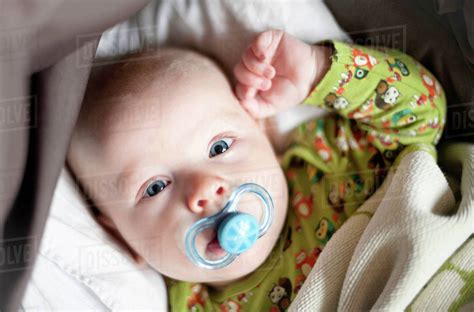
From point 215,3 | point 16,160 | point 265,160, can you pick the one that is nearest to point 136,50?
point 215,3

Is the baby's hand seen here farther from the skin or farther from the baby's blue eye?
the baby's blue eye

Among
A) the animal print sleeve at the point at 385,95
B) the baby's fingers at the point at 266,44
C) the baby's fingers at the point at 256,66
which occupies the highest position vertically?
the baby's fingers at the point at 266,44

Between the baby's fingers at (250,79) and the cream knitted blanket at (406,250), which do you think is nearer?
the cream knitted blanket at (406,250)

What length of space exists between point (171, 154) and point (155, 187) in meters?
0.05

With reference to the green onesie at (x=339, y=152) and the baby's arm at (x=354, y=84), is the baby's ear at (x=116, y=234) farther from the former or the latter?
the baby's arm at (x=354, y=84)

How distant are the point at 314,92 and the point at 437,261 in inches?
10.8

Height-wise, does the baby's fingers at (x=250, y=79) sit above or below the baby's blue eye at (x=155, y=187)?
above

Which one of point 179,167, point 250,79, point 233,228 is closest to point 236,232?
point 233,228

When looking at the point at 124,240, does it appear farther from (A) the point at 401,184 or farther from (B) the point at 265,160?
(A) the point at 401,184

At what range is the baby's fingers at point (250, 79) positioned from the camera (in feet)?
2.75

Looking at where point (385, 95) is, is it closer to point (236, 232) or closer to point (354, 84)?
point (354, 84)

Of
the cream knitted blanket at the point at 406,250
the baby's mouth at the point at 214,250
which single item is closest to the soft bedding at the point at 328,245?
the cream knitted blanket at the point at 406,250

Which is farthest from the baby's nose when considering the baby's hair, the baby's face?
the baby's hair

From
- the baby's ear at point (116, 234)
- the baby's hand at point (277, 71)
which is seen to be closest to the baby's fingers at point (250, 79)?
the baby's hand at point (277, 71)
